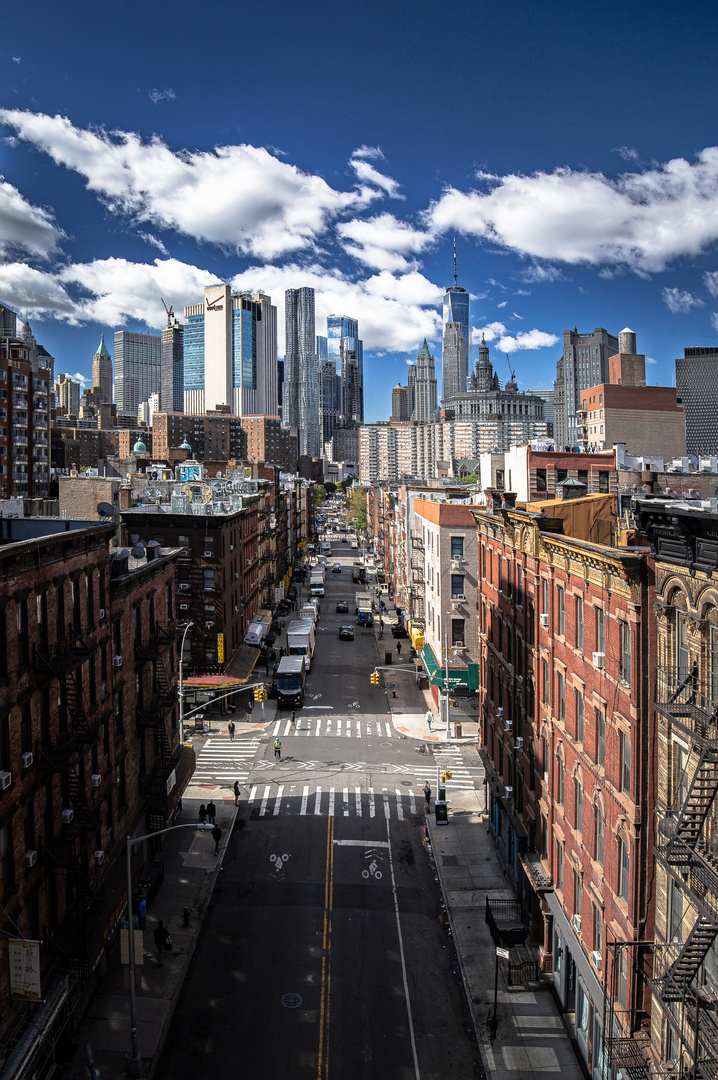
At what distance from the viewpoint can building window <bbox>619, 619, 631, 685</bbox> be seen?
62.3 feet

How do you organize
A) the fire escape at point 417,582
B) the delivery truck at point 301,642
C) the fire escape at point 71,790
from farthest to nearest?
the fire escape at point 417,582 < the delivery truck at point 301,642 < the fire escape at point 71,790

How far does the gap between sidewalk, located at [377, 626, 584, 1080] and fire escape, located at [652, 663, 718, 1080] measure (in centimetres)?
809

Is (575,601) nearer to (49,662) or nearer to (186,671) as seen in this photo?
(49,662)

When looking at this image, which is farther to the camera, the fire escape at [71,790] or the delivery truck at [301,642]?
the delivery truck at [301,642]

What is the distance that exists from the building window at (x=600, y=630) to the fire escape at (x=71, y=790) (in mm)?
15850

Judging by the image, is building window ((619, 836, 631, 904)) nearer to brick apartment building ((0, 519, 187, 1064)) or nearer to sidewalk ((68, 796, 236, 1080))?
sidewalk ((68, 796, 236, 1080))

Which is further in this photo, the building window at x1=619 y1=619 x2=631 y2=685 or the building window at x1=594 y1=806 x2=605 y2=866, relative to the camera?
the building window at x1=594 y1=806 x2=605 y2=866

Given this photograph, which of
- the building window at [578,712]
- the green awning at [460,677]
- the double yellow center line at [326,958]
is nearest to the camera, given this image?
the double yellow center line at [326,958]

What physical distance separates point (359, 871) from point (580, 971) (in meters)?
13.8

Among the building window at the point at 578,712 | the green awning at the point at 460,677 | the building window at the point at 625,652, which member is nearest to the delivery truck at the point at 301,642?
the green awning at the point at 460,677

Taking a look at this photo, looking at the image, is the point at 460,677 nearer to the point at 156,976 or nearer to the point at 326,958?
the point at 326,958

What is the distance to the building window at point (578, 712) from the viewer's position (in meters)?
23.9

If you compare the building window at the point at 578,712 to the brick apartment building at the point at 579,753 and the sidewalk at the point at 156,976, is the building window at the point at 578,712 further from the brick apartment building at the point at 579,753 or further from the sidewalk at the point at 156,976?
the sidewalk at the point at 156,976

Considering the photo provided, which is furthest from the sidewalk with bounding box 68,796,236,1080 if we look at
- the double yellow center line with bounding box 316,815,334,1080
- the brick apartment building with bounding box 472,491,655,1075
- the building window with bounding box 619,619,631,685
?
the building window with bounding box 619,619,631,685
